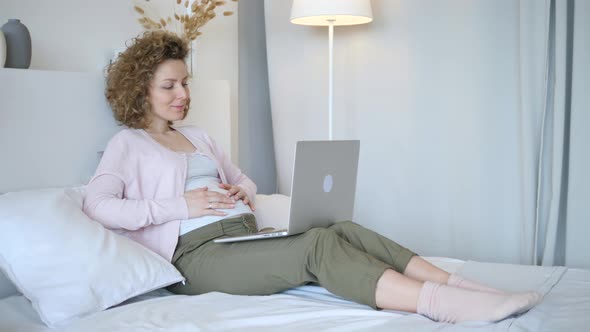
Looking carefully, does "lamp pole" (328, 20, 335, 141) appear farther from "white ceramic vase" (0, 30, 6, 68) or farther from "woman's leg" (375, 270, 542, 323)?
"woman's leg" (375, 270, 542, 323)

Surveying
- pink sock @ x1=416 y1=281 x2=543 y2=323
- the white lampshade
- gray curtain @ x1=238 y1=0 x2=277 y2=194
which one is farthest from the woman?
gray curtain @ x1=238 y1=0 x2=277 y2=194

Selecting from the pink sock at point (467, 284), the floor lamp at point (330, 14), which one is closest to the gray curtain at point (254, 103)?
the floor lamp at point (330, 14)

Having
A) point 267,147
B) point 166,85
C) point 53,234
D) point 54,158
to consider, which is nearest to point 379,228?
point 267,147

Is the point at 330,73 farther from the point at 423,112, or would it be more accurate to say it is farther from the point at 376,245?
the point at 376,245

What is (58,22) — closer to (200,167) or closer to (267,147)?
(200,167)

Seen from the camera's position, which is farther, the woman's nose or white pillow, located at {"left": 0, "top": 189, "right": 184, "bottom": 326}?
the woman's nose

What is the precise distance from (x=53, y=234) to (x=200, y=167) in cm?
63

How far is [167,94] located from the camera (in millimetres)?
2363

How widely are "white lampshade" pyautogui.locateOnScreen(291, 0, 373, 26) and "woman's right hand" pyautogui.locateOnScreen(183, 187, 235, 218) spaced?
4.23 feet

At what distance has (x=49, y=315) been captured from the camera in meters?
1.70

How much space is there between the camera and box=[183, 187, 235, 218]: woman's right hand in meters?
2.11

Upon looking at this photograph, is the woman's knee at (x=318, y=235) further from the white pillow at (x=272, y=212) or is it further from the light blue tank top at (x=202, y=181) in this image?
the white pillow at (x=272, y=212)

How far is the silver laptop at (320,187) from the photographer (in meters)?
1.84

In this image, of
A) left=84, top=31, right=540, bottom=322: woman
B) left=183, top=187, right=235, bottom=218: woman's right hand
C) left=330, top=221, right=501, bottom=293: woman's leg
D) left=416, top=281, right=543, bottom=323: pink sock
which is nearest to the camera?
left=416, top=281, right=543, bottom=323: pink sock
